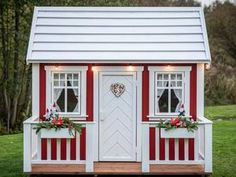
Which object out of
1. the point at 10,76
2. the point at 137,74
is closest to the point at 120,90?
the point at 137,74

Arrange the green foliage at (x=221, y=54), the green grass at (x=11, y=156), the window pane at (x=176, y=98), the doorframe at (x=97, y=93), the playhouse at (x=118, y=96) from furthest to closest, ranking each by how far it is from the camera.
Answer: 1. the green foliage at (x=221, y=54)
2. the green grass at (x=11, y=156)
3. the window pane at (x=176, y=98)
4. the doorframe at (x=97, y=93)
5. the playhouse at (x=118, y=96)

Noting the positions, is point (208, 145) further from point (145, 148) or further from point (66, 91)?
point (66, 91)

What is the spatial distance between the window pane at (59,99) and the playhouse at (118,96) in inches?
0.8

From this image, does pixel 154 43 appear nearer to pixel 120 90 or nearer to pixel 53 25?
pixel 120 90

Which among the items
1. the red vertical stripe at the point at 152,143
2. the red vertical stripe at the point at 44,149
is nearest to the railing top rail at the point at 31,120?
the red vertical stripe at the point at 44,149

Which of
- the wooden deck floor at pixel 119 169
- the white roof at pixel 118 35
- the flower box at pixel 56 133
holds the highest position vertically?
the white roof at pixel 118 35

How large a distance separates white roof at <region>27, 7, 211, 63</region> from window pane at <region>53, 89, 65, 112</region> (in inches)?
27.7

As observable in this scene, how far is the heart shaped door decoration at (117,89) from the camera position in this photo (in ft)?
38.6

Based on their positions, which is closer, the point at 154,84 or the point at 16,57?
the point at 154,84

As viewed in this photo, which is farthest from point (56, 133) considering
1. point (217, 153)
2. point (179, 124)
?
point (217, 153)

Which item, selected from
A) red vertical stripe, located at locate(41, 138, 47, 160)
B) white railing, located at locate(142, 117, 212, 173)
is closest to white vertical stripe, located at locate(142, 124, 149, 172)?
white railing, located at locate(142, 117, 212, 173)

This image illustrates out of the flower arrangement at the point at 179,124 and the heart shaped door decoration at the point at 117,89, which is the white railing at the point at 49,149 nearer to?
the heart shaped door decoration at the point at 117,89

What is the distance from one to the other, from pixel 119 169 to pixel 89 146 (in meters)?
0.77

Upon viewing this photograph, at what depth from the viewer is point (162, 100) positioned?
38.8ft
